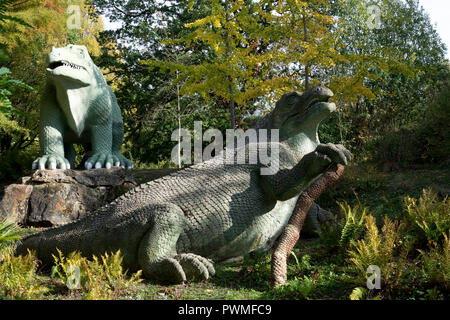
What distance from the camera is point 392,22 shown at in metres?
16.5

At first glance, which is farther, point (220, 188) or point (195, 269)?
point (220, 188)

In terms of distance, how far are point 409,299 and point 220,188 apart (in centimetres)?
182

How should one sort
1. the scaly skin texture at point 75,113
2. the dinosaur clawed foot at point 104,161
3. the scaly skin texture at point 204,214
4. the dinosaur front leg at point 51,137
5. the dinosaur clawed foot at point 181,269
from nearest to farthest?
1. the dinosaur clawed foot at point 181,269
2. the scaly skin texture at point 204,214
3. the scaly skin texture at point 75,113
4. the dinosaur front leg at point 51,137
5. the dinosaur clawed foot at point 104,161

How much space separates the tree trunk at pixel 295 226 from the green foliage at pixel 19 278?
180 cm

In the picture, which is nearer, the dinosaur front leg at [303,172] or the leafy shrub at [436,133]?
the dinosaur front leg at [303,172]

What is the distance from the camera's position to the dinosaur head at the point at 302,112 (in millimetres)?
4031

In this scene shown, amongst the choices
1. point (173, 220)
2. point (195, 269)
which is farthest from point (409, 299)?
point (173, 220)

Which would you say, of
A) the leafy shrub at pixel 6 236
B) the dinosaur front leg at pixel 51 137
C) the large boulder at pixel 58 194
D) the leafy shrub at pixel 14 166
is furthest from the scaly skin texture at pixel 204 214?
the leafy shrub at pixel 14 166

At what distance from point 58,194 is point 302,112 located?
4.62m

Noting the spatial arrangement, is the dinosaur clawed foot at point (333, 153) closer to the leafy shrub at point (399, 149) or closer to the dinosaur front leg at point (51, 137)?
the dinosaur front leg at point (51, 137)

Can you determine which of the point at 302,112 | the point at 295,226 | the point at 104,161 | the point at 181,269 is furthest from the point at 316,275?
the point at 104,161

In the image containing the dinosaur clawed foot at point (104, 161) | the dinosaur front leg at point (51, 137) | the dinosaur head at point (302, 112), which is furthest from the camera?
the dinosaur clawed foot at point (104, 161)

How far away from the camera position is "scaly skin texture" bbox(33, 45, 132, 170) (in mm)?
6984
